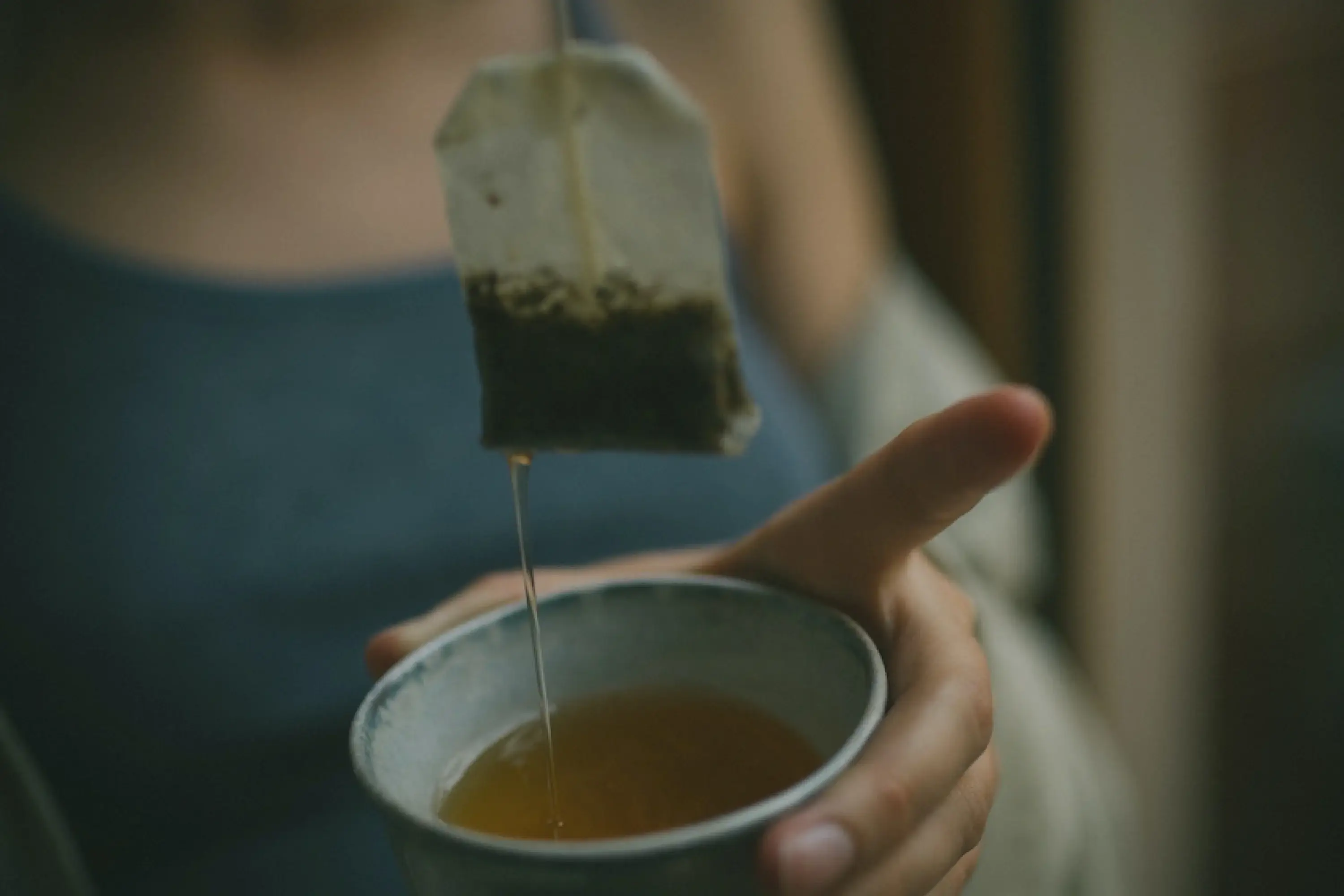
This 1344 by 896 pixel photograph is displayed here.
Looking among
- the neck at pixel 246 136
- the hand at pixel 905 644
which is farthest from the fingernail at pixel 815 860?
the neck at pixel 246 136

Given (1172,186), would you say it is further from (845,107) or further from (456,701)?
(456,701)

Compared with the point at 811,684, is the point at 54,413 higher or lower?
higher

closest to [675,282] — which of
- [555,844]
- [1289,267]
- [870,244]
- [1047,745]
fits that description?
[555,844]

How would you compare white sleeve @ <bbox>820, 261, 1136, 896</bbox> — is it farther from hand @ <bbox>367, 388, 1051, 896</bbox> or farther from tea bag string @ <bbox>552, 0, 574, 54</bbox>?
tea bag string @ <bbox>552, 0, 574, 54</bbox>

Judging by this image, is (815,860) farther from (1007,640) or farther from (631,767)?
(1007,640)

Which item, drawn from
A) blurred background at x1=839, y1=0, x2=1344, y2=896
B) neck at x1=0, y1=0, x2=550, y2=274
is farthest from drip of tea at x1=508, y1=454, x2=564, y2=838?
blurred background at x1=839, y1=0, x2=1344, y2=896

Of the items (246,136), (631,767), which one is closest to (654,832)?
(631,767)

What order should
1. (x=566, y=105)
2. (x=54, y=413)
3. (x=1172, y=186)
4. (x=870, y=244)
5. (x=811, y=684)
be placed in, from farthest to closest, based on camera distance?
(x=1172, y=186)
(x=870, y=244)
(x=54, y=413)
(x=811, y=684)
(x=566, y=105)
